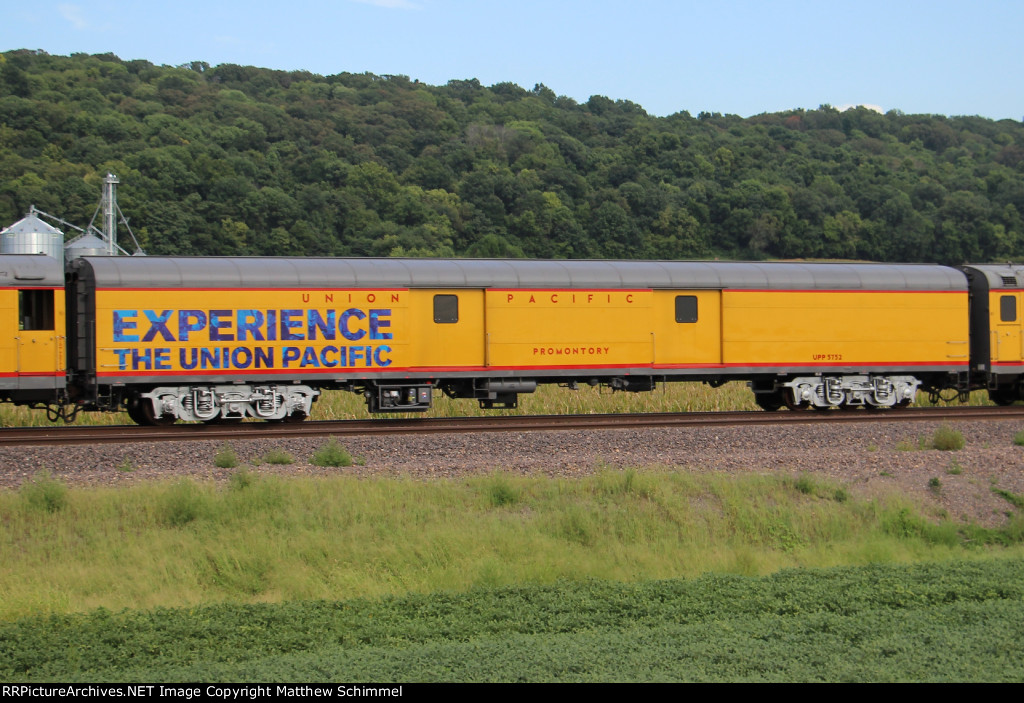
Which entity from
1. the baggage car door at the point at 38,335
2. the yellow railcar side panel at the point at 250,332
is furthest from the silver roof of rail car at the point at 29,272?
the yellow railcar side panel at the point at 250,332

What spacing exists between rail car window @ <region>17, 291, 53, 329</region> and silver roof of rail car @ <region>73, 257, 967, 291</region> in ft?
3.06

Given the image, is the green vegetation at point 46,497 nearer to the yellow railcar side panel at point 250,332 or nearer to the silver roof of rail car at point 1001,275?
the yellow railcar side panel at point 250,332

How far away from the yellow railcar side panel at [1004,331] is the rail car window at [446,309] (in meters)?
12.5

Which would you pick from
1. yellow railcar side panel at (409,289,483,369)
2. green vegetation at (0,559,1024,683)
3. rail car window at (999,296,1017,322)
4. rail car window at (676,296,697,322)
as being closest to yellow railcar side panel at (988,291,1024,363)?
rail car window at (999,296,1017,322)

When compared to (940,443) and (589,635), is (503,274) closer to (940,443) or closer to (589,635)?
(940,443)

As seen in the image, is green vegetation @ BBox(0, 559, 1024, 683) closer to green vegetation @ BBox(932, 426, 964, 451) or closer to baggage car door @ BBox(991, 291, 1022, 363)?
green vegetation @ BBox(932, 426, 964, 451)

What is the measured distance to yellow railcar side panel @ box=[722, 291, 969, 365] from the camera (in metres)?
21.2

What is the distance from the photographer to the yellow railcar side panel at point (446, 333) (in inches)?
768

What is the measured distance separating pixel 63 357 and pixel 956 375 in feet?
63.6

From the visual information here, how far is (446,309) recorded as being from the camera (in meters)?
19.7

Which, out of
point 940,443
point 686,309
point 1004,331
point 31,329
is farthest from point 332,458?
point 1004,331

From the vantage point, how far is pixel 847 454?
1491 cm
